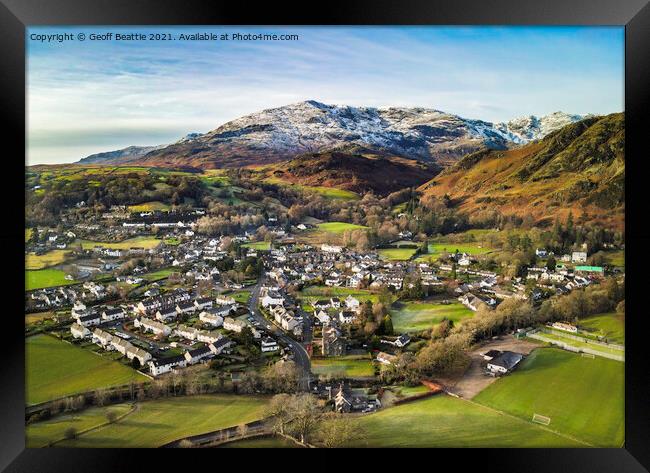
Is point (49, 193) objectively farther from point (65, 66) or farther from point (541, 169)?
point (541, 169)

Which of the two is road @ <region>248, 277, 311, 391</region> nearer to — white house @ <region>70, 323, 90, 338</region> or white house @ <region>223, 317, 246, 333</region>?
white house @ <region>223, 317, 246, 333</region>

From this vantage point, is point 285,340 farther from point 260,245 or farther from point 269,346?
point 260,245

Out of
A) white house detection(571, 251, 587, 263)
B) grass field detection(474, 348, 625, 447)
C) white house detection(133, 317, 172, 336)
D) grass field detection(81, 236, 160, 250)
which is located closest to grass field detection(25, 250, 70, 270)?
grass field detection(81, 236, 160, 250)

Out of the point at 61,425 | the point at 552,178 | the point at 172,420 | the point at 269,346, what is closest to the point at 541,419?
the point at 552,178

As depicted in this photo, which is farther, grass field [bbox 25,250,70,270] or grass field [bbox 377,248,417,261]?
grass field [bbox 377,248,417,261]

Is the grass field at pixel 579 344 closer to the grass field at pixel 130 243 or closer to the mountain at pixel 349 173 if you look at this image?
the mountain at pixel 349 173
